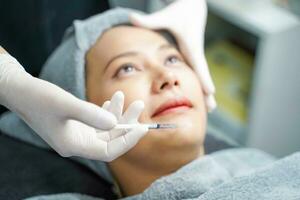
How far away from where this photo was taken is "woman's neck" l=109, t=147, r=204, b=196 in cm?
115

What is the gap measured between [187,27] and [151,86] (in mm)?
231

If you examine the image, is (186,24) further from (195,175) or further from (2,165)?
(2,165)

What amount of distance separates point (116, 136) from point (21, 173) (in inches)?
17.6

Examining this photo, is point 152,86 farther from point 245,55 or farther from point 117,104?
point 245,55

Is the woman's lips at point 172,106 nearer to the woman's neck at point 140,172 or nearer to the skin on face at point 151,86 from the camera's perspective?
the skin on face at point 151,86

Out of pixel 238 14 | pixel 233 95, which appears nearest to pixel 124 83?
pixel 238 14

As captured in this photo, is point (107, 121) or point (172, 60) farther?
point (172, 60)

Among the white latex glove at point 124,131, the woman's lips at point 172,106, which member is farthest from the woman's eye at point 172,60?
the white latex glove at point 124,131

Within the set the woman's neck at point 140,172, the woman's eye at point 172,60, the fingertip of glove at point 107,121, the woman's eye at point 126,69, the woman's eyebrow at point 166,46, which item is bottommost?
the woman's neck at point 140,172

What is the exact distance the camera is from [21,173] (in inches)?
48.9

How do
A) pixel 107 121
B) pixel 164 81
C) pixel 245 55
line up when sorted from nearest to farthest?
pixel 107 121
pixel 164 81
pixel 245 55

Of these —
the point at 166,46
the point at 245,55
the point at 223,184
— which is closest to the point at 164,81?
the point at 166,46

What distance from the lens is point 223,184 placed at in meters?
1.02

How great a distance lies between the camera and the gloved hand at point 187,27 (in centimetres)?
125
